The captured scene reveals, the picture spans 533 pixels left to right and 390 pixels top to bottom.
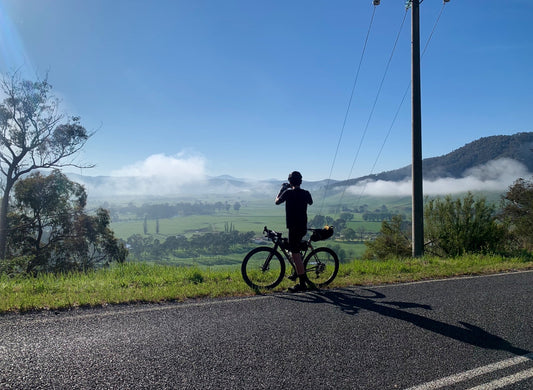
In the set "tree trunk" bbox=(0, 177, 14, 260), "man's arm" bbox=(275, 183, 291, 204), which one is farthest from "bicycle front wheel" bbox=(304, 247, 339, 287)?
"tree trunk" bbox=(0, 177, 14, 260)

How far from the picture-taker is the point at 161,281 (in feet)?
21.0

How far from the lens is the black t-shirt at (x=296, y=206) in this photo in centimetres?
→ 620

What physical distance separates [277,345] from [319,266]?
3.10 meters

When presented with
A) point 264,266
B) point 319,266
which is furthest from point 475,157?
point 264,266

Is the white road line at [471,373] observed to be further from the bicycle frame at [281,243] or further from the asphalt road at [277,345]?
the bicycle frame at [281,243]

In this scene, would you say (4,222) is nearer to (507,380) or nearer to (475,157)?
(507,380)

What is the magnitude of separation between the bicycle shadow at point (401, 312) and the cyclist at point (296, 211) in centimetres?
65

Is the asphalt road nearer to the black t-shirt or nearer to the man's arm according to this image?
the black t-shirt

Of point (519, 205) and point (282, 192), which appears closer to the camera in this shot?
point (282, 192)

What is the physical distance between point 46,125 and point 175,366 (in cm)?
2750

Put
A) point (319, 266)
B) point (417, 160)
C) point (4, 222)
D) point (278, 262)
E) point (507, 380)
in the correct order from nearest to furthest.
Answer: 1. point (507, 380)
2. point (278, 262)
3. point (319, 266)
4. point (417, 160)
5. point (4, 222)

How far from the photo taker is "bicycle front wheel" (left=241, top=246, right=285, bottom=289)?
244 inches

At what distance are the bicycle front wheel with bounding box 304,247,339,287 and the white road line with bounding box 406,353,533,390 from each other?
10.9 feet

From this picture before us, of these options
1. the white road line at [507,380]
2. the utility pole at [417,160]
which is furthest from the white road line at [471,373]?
the utility pole at [417,160]
